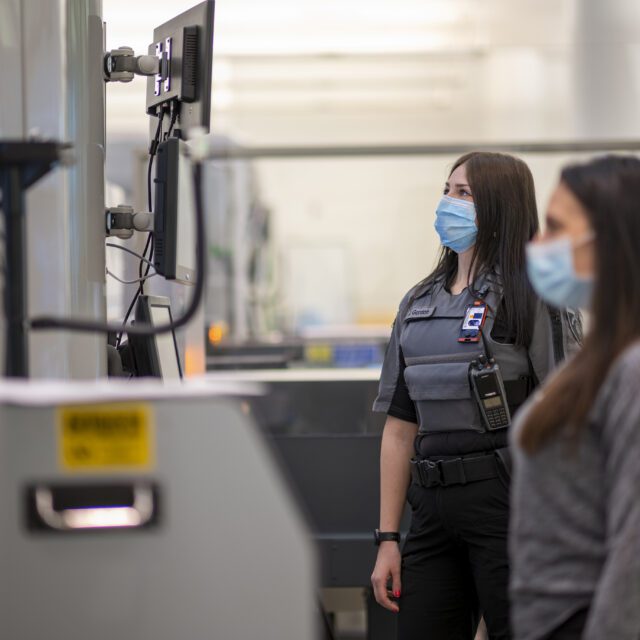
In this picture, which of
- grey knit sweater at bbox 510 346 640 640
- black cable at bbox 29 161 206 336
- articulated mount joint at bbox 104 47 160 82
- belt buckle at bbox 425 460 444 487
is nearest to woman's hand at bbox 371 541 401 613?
belt buckle at bbox 425 460 444 487

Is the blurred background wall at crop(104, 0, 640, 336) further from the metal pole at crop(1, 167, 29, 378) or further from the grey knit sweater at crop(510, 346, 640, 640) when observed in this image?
the grey knit sweater at crop(510, 346, 640, 640)

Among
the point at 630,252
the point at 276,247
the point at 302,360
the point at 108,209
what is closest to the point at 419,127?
the point at 302,360

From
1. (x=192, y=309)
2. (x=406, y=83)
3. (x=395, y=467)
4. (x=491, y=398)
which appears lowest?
(x=395, y=467)

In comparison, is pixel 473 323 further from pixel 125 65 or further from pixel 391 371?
pixel 125 65

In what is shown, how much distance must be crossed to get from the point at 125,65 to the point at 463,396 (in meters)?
1.14

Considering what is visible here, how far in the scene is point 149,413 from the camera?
1154mm

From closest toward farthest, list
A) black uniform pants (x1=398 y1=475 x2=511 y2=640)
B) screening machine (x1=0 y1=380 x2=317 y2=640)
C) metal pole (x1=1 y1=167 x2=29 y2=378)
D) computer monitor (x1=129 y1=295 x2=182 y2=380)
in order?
screening machine (x1=0 y1=380 x2=317 y2=640)
metal pole (x1=1 y1=167 x2=29 y2=378)
black uniform pants (x1=398 y1=475 x2=511 y2=640)
computer monitor (x1=129 y1=295 x2=182 y2=380)

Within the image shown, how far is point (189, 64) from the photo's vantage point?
7.64ft

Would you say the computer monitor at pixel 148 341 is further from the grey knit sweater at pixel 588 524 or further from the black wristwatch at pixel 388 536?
the grey knit sweater at pixel 588 524

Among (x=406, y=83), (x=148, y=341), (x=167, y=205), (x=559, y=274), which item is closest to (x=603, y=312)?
(x=559, y=274)

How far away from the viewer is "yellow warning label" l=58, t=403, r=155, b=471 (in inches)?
45.4

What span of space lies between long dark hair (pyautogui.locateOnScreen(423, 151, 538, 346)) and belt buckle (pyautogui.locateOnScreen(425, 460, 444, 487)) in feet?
1.29

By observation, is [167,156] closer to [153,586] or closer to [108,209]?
[108,209]

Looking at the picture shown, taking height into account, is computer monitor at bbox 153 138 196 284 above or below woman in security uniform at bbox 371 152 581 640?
above
